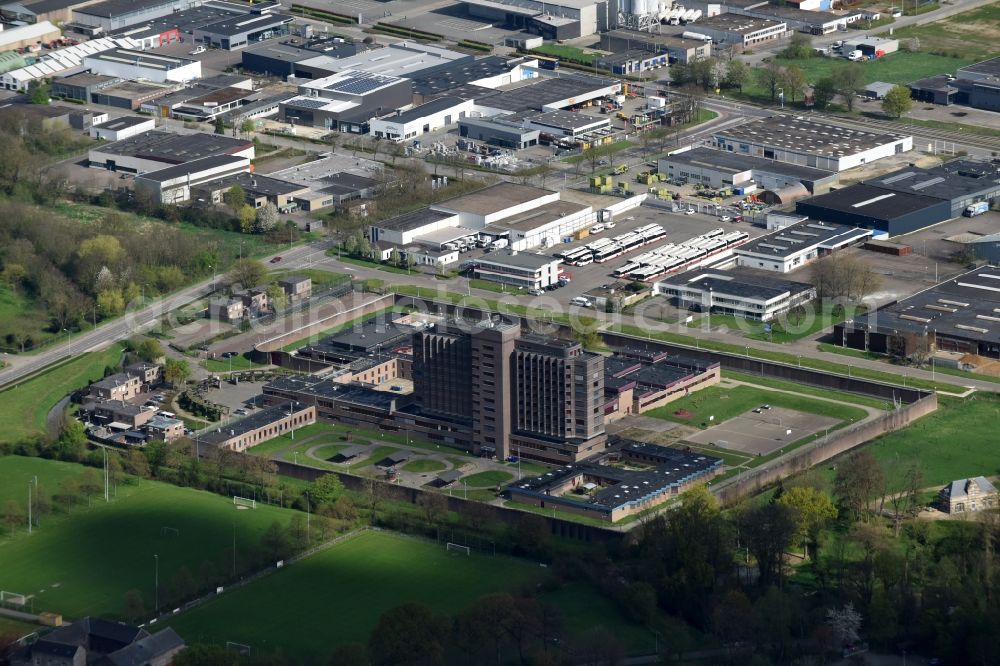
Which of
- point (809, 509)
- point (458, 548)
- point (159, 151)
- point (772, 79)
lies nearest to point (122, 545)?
point (458, 548)

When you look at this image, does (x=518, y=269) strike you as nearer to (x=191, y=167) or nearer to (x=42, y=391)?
(x=191, y=167)

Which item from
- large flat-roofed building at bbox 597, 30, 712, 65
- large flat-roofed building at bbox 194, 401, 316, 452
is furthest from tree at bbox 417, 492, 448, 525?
large flat-roofed building at bbox 597, 30, 712, 65

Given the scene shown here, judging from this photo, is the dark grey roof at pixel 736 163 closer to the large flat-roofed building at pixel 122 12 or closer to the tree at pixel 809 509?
the tree at pixel 809 509

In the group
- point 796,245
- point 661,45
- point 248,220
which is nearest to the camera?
point 796,245

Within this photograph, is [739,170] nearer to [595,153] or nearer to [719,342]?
[595,153]

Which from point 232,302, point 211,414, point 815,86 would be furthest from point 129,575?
point 815,86

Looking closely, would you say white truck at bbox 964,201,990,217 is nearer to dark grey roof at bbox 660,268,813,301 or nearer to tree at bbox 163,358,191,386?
dark grey roof at bbox 660,268,813,301
